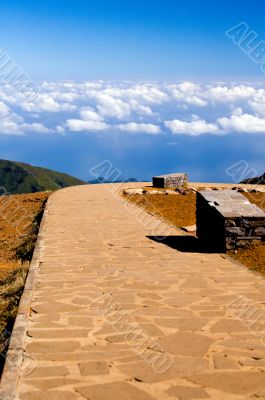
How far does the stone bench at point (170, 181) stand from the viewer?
27.7 m

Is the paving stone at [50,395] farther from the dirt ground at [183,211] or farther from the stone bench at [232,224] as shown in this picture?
the stone bench at [232,224]

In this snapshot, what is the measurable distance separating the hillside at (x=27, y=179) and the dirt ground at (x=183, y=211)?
150 metres

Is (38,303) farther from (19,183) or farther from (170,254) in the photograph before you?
(19,183)

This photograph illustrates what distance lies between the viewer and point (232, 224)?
10.1 meters

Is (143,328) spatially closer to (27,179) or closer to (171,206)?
(171,206)

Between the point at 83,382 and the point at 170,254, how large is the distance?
602 centimetres

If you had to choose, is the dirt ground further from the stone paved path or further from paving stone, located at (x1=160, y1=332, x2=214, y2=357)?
paving stone, located at (x1=160, y1=332, x2=214, y2=357)

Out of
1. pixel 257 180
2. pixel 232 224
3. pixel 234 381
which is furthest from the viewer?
pixel 257 180

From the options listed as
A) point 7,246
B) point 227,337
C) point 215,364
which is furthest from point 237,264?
point 7,246

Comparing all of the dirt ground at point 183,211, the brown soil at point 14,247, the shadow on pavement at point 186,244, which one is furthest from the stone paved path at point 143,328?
the dirt ground at point 183,211

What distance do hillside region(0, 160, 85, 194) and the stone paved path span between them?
164m

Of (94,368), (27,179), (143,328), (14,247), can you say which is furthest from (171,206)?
(27,179)

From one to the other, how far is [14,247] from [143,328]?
9589mm

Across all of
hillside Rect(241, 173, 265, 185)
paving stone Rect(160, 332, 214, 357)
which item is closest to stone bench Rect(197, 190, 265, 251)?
paving stone Rect(160, 332, 214, 357)
